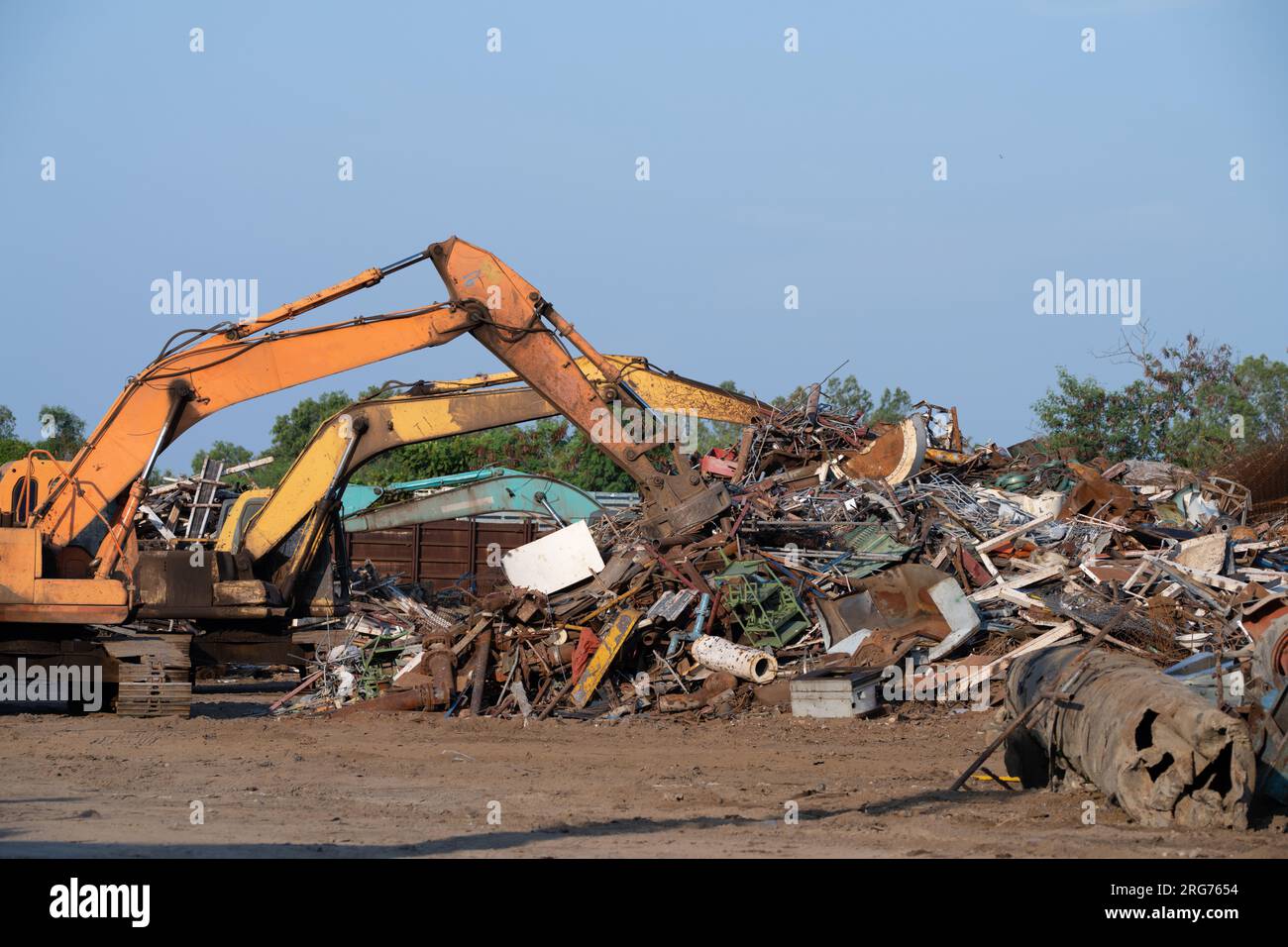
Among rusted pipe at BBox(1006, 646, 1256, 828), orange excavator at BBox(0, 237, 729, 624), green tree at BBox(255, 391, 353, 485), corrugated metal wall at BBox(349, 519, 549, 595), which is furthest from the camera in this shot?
green tree at BBox(255, 391, 353, 485)

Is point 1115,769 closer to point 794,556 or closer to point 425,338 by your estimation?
point 794,556

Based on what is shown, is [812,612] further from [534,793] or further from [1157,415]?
[1157,415]


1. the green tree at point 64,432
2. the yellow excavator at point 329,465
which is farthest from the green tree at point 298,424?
the yellow excavator at point 329,465

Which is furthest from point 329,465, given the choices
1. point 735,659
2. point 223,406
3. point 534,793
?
point 534,793

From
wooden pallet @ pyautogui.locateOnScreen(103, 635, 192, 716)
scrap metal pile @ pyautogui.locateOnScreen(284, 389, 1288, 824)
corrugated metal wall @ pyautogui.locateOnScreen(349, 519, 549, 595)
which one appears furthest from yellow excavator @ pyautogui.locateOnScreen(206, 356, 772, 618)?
corrugated metal wall @ pyautogui.locateOnScreen(349, 519, 549, 595)

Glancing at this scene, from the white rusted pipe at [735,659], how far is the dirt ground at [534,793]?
433 mm

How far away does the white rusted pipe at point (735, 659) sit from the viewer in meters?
13.5

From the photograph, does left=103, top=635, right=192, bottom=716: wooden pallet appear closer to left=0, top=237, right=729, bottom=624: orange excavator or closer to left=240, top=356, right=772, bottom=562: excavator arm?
left=0, top=237, right=729, bottom=624: orange excavator

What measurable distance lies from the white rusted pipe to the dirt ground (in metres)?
0.43

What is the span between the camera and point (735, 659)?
13602 mm

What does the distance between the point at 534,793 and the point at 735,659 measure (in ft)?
15.7

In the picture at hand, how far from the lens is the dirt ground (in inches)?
276
